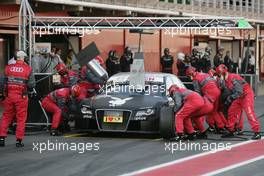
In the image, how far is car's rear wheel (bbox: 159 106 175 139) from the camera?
12.2 metres

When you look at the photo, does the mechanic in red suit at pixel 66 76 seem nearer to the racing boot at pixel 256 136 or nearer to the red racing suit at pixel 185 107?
the red racing suit at pixel 185 107

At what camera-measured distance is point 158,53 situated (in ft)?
107

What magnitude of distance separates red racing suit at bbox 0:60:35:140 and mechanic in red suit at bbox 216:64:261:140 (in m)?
4.06

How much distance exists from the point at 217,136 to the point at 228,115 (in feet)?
1.69

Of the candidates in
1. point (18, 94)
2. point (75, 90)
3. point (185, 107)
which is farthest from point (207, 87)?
point (18, 94)

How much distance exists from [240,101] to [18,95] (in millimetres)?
4524

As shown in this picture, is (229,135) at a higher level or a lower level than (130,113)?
lower

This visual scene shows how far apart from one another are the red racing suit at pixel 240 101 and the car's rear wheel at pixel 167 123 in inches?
57.2

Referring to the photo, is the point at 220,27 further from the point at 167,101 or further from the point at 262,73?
the point at 262,73

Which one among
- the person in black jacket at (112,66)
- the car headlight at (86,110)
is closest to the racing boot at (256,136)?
the car headlight at (86,110)

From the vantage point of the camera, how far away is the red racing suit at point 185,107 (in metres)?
12.2

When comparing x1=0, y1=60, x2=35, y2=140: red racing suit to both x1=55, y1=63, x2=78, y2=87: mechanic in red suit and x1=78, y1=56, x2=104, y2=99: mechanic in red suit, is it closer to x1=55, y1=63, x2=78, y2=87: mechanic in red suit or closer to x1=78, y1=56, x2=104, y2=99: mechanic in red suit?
x1=78, y1=56, x2=104, y2=99: mechanic in red suit

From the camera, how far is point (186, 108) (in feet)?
40.3

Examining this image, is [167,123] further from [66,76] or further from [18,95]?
[66,76]
